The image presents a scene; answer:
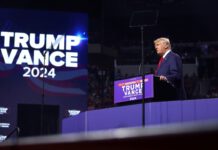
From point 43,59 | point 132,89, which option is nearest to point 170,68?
point 132,89

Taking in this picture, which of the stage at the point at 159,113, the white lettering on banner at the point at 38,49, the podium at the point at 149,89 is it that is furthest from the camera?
the white lettering on banner at the point at 38,49

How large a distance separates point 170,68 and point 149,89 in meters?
0.35

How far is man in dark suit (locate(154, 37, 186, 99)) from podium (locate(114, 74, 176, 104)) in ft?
0.26

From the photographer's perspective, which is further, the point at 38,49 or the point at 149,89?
the point at 38,49

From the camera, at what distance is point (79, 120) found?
21.1ft

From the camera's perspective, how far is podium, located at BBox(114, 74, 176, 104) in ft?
17.6

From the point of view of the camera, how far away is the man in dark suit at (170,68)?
547cm

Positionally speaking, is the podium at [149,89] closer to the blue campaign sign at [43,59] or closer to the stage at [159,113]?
the stage at [159,113]

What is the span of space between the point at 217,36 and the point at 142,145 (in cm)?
1560

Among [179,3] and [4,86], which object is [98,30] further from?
[4,86]

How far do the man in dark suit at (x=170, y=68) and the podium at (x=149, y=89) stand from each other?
8cm

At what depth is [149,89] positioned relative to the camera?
17.8 ft

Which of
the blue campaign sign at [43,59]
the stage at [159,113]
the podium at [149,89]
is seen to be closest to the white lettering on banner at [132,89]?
the podium at [149,89]

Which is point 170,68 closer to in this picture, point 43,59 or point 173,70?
point 173,70
